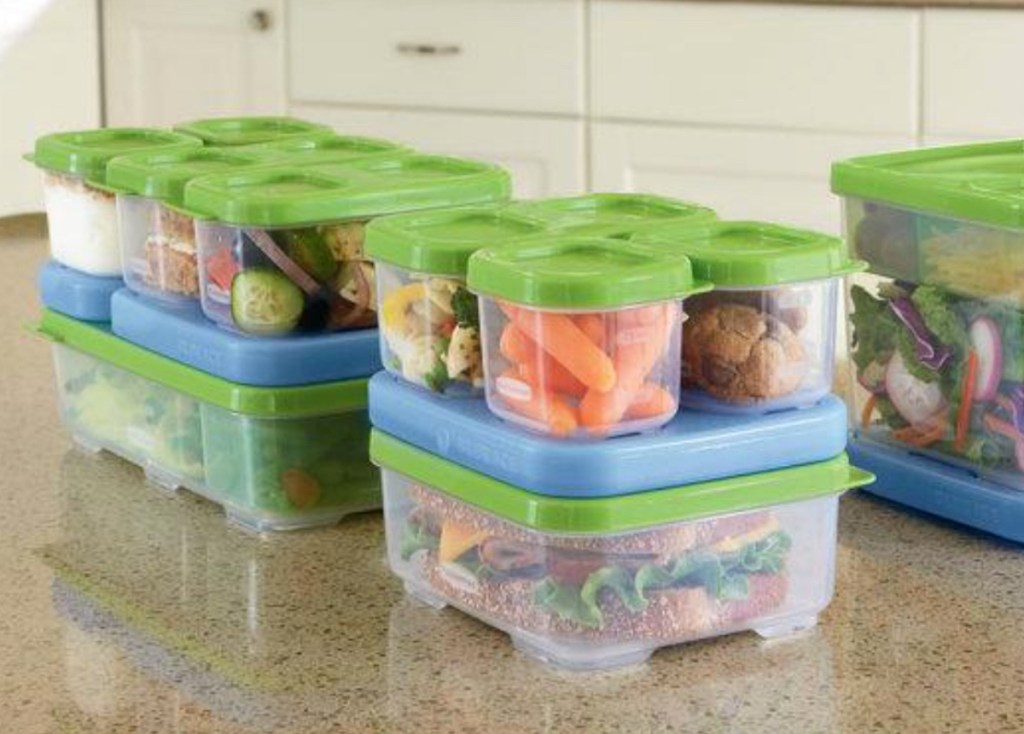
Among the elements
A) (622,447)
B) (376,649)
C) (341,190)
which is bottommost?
(376,649)

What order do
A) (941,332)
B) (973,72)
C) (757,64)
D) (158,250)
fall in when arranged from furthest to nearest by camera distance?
(757,64) < (973,72) < (158,250) < (941,332)

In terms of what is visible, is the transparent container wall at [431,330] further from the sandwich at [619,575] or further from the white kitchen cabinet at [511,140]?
the white kitchen cabinet at [511,140]

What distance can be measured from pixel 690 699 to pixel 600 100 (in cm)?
255

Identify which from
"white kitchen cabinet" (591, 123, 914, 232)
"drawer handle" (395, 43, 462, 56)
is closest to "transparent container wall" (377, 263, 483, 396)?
"white kitchen cabinet" (591, 123, 914, 232)

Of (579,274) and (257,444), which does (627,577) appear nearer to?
(579,274)

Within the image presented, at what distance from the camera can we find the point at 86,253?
61.1 inches

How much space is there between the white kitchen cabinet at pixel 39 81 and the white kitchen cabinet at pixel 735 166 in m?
0.99

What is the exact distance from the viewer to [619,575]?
1.09 meters

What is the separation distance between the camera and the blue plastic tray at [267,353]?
53.4 inches

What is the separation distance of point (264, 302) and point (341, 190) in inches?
3.4

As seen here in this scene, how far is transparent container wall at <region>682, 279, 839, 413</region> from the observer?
44.9 inches

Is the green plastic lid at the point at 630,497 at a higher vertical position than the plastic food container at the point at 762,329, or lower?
lower

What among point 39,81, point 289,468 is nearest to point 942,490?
point 289,468

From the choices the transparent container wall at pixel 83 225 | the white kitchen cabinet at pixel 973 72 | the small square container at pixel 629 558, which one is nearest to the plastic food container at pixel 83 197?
the transparent container wall at pixel 83 225
